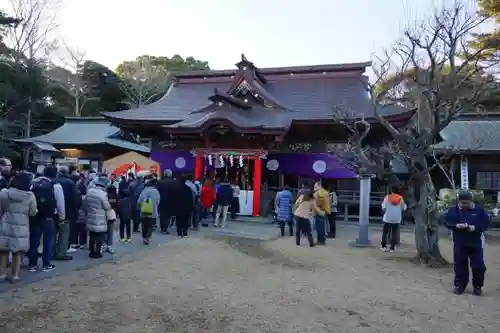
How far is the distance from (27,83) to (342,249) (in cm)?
2191

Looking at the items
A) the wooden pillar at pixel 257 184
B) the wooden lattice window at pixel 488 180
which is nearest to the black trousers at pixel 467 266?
the wooden pillar at pixel 257 184

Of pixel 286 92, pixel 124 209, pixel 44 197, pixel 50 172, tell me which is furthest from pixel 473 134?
pixel 44 197

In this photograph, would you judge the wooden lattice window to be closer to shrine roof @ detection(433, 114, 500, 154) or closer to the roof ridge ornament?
shrine roof @ detection(433, 114, 500, 154)

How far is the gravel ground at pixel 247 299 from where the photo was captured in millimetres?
4250

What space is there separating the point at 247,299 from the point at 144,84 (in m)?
33.9

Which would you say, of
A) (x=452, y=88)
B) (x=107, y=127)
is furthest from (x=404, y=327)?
(x=107, y=127)

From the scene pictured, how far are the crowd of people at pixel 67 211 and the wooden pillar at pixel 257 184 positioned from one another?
3942 millimetres

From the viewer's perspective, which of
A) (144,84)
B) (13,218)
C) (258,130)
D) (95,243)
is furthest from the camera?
(144,84)

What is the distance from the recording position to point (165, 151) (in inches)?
679

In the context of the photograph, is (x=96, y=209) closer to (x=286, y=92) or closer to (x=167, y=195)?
(x=167, y=195)

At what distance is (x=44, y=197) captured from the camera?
5898 mm

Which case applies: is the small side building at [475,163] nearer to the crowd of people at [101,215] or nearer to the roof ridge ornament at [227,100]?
the roof ridge ornament at [227,100]

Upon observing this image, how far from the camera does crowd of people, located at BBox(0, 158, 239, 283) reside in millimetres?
5371

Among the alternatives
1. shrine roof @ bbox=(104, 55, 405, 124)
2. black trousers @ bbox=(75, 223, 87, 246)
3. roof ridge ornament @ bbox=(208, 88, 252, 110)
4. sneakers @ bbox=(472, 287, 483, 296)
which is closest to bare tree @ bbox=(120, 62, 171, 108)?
shrine roof @ bbox=(104, 55, 405, 124)
